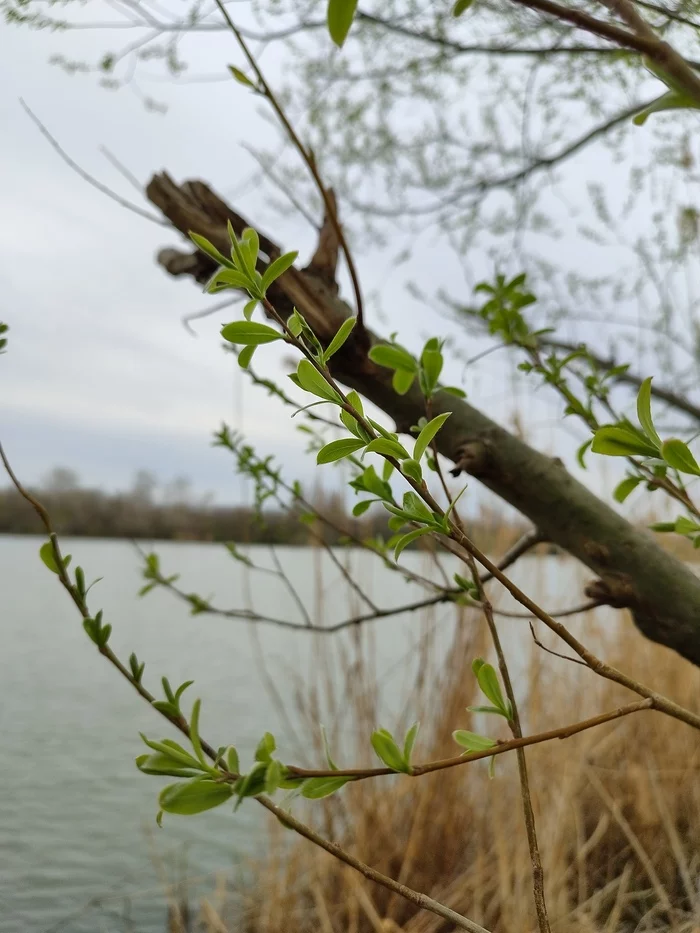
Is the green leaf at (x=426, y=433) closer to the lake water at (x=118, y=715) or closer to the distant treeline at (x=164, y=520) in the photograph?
the lake water at (x=118, y=715)

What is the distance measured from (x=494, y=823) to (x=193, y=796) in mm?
681

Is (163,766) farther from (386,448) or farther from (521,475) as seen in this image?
(521,475)

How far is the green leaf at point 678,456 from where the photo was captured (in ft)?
0.48

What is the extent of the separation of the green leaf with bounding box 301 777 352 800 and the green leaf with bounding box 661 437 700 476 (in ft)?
0.32

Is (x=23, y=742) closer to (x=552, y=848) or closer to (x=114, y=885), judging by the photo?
(x=114, y=885)

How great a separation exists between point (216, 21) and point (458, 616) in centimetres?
67

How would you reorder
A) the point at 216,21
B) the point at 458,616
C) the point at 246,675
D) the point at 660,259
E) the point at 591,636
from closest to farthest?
the point at 216,21
the point at 458,616
the point at 591,636
the point at 660,259
the point at 246,675

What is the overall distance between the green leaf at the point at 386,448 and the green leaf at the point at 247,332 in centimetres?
3

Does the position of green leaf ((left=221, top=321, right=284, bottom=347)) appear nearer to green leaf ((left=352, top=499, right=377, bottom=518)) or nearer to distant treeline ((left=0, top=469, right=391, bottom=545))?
green leaf ((left=352, top=499, right=377, bottom=518))

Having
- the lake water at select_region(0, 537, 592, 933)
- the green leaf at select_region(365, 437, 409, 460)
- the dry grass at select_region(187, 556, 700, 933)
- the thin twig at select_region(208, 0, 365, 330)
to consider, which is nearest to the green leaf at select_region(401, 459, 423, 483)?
the green leaf at select_region(365, 437, 409, 460)

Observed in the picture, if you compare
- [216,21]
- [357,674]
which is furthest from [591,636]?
[216,21]

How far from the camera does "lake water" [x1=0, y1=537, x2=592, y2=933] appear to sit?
0.69 metres

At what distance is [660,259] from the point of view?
1.23 meters

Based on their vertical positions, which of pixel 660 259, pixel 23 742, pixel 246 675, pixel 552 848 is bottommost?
pixel 23 742
